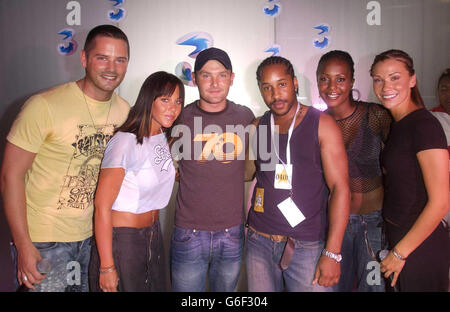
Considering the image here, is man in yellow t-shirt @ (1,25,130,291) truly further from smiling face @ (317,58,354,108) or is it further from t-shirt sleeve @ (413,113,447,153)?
A: t-shirt sleeve @ (413,113,447,153)

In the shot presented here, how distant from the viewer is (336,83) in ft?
8.29

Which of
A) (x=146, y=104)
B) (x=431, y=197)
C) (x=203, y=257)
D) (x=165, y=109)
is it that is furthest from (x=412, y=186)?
(x=146, y=104)

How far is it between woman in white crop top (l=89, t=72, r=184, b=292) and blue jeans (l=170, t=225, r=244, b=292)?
124mm

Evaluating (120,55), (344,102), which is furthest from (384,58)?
(120,55)

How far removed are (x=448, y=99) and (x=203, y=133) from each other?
243cm

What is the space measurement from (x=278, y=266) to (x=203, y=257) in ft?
1.74

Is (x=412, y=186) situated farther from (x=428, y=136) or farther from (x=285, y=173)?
(x=285, y=173)

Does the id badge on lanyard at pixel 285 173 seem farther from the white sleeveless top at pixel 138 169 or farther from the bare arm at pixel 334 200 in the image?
the white sleeveless top at pixel 138 169

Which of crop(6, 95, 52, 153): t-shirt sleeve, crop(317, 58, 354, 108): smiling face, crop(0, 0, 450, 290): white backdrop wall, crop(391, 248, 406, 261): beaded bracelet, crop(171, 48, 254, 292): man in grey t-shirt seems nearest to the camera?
crop(391, 248, 406, 261): beaded bracelet

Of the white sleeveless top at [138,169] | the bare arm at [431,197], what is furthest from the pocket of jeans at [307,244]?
the white sleeveless top at [138,169]

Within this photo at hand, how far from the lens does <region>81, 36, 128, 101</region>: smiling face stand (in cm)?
212

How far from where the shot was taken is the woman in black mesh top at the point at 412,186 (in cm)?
173

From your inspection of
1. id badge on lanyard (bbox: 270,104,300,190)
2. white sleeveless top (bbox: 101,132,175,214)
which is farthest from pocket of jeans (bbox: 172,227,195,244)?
id badge on lanyard (bbox: 270,104,300,190)

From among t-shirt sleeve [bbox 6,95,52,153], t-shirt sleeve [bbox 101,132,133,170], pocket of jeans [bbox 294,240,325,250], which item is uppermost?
t-shirt sleeve [bbox 6,95,52,153]
